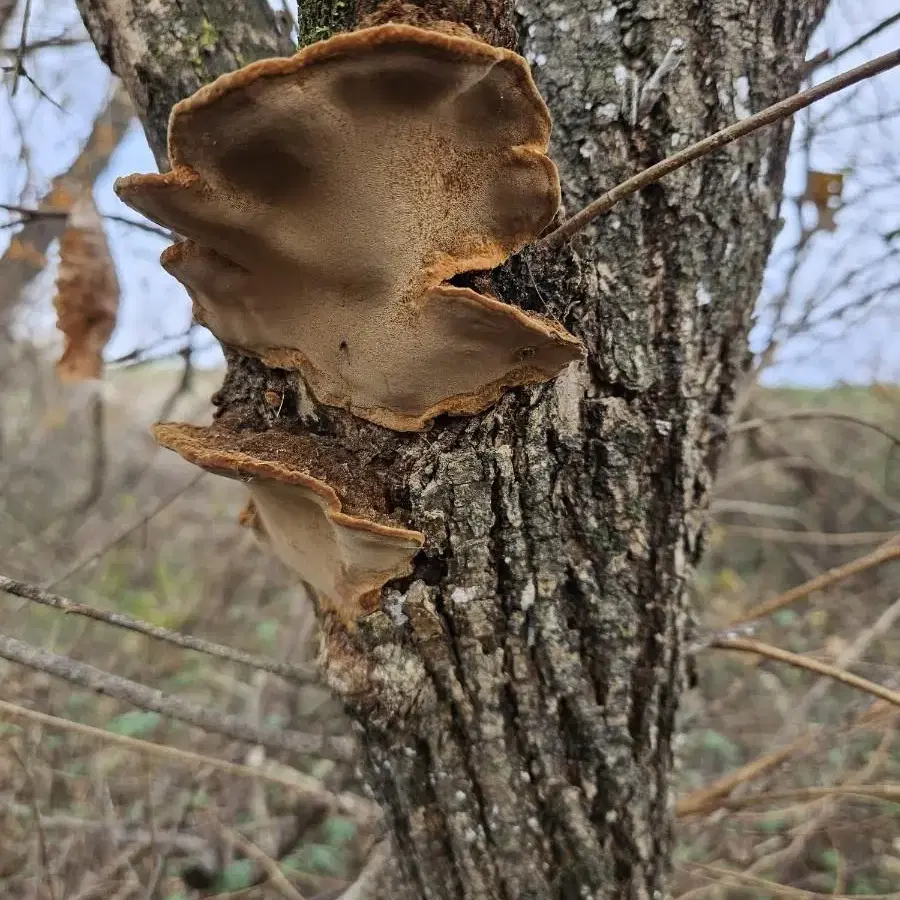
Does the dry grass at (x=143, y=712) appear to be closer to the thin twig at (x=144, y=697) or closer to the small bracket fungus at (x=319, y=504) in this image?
the thin twig at (x=144, y=697)

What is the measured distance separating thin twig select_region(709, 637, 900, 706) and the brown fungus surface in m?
0.69

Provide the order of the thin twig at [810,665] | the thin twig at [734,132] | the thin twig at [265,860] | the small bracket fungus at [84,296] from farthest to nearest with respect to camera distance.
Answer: the thin twig at [265,860], the small bracket fungus at [84,296], the thin twig at [810,665], the thin twig at [734,132]

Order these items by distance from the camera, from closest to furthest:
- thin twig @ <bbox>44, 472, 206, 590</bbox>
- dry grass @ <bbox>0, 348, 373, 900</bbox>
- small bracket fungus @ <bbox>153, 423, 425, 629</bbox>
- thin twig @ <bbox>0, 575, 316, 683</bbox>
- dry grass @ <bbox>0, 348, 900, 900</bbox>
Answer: small bracket fungus @ <bbox>153, 423, 425, 629</bbox> → thin twig @ <bbox>0, 575, 316, 683</bbox> → thin twig @ <bbox>44, 472, 206, 590</bbox> → dry grass @ <bbox>0, 348, 900, 900</bbox> → dry grass @ <bbox>0, 348, 373, 900</bbox>

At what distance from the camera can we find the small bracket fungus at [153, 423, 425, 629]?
0.66m

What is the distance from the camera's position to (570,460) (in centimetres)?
83

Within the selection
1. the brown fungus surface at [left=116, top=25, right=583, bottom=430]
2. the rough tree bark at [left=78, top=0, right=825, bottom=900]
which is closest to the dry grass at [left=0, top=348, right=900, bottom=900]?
the rough tree bark at [left=78, top=0, right=825, bottom=900]

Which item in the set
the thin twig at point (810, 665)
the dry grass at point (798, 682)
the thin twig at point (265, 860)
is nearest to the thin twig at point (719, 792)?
the dry grass at point (798, 682)

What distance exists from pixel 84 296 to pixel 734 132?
1069 mm

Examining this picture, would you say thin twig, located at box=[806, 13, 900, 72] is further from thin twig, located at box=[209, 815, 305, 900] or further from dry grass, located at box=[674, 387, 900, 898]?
thin twig, located at box=[209, 815, 305, 900]

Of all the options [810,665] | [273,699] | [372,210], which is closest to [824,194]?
[810,665]

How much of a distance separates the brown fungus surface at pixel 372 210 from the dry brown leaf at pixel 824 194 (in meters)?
1.50

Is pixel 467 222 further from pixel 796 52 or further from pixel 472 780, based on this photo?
pixel 472 780

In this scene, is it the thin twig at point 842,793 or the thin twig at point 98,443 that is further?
the thin twig at point 98,443

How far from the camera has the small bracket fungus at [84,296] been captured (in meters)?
1.15
